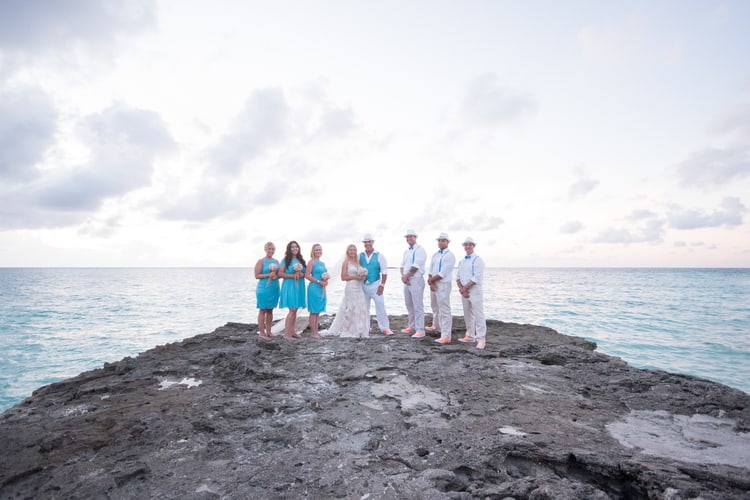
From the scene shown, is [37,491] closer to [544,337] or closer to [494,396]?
[494,396]

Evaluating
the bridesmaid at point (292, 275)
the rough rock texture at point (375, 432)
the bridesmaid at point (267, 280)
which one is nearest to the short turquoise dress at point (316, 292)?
the bridesmaid at point (292, 275)

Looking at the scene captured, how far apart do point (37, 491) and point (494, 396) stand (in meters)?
4.85

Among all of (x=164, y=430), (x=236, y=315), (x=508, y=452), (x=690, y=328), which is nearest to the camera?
(x=508, y=452)

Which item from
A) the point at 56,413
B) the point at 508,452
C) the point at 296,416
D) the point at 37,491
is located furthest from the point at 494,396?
the point at 56,413

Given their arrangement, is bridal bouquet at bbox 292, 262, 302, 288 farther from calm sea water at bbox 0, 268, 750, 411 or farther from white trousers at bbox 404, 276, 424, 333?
calm sea water at bbox 0, 268, 750, 411

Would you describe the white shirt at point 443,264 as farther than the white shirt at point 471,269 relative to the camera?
Yes

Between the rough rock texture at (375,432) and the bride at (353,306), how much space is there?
7.57 feet

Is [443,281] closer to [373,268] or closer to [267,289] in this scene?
[373,268]

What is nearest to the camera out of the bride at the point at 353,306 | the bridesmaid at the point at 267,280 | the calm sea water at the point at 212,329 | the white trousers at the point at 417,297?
the bridesmaid at the point at 267,280

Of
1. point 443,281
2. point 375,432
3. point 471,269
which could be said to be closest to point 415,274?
point 443,281

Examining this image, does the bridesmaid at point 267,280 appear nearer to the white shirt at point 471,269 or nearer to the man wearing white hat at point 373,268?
the man wearing white hat at point 373,268

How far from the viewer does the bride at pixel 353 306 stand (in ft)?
29.4

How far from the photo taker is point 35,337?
1683 cm

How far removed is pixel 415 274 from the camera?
934cm
